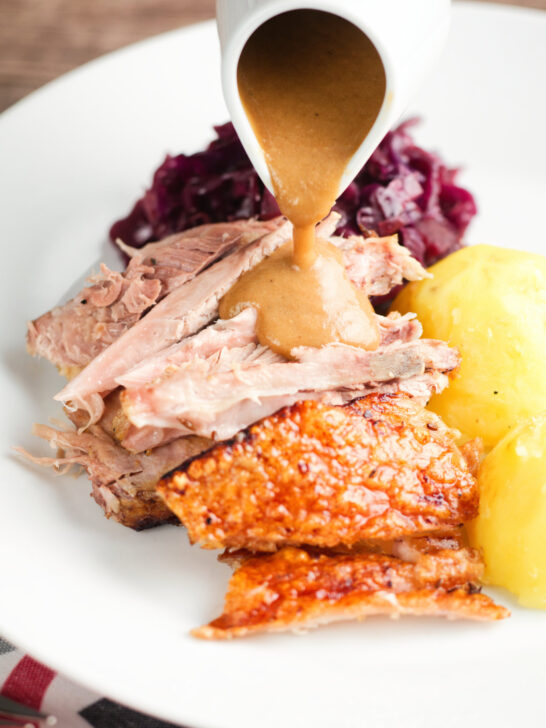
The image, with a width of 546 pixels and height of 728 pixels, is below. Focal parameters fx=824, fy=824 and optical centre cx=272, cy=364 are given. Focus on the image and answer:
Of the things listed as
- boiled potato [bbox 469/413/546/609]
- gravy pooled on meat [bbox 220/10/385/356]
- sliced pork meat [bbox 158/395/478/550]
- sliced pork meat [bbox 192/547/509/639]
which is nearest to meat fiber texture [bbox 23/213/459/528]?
gravy pooled on meat [bbox 220/10/385/356]

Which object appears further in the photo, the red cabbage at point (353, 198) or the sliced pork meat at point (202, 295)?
the red cabbage at point (353, 198)

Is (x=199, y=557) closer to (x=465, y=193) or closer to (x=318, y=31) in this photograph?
(x=318, y=31)

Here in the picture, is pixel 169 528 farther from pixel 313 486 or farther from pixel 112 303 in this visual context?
pixel 112 303

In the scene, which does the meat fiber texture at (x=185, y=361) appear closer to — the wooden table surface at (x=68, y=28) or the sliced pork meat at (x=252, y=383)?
the sliced pork meat at (x=252, y=383)

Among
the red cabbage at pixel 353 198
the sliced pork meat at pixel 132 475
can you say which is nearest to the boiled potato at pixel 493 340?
the red cabbage at pixel 353 198

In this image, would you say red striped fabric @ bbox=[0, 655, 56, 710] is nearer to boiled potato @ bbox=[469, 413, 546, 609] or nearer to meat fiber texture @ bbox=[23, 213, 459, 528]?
meat fiber texture @ bbox=[23, 213, 459, 528]
